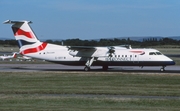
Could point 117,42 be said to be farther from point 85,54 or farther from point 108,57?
point 108,57

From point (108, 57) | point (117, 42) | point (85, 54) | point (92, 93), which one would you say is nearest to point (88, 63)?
point (85, 54)

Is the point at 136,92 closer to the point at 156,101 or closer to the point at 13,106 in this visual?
the point at 156,101

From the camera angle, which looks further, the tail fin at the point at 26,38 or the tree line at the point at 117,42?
the tree line at the point at 117,42

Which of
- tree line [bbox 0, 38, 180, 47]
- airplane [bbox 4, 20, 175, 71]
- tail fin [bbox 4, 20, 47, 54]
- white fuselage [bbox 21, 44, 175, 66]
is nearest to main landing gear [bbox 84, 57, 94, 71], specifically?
airplane [bbox 4, 20, 175, 71]

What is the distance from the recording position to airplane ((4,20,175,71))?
1610 inches

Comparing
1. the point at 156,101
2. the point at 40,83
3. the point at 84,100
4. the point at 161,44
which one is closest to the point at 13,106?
the point at 84,100

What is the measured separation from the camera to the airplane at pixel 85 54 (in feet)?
134

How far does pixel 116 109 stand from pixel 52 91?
751 centimetres

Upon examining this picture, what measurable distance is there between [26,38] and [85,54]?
21.0ft

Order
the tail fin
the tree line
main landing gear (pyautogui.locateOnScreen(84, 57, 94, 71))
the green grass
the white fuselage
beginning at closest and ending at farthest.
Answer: the green grass, the white fuselage, main landing gear (pyautogui.locateOnScreen(84, 57, 94, 71)), the tail fin, the tree line

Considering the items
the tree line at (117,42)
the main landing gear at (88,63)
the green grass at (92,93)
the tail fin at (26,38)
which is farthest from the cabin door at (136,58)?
the tree line at (117,42)

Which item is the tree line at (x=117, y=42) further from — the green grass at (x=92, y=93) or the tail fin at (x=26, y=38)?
the green grass at (x=92, y=93)

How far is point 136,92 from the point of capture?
896 inches

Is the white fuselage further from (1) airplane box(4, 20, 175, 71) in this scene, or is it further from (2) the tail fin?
(2) the tail fin
